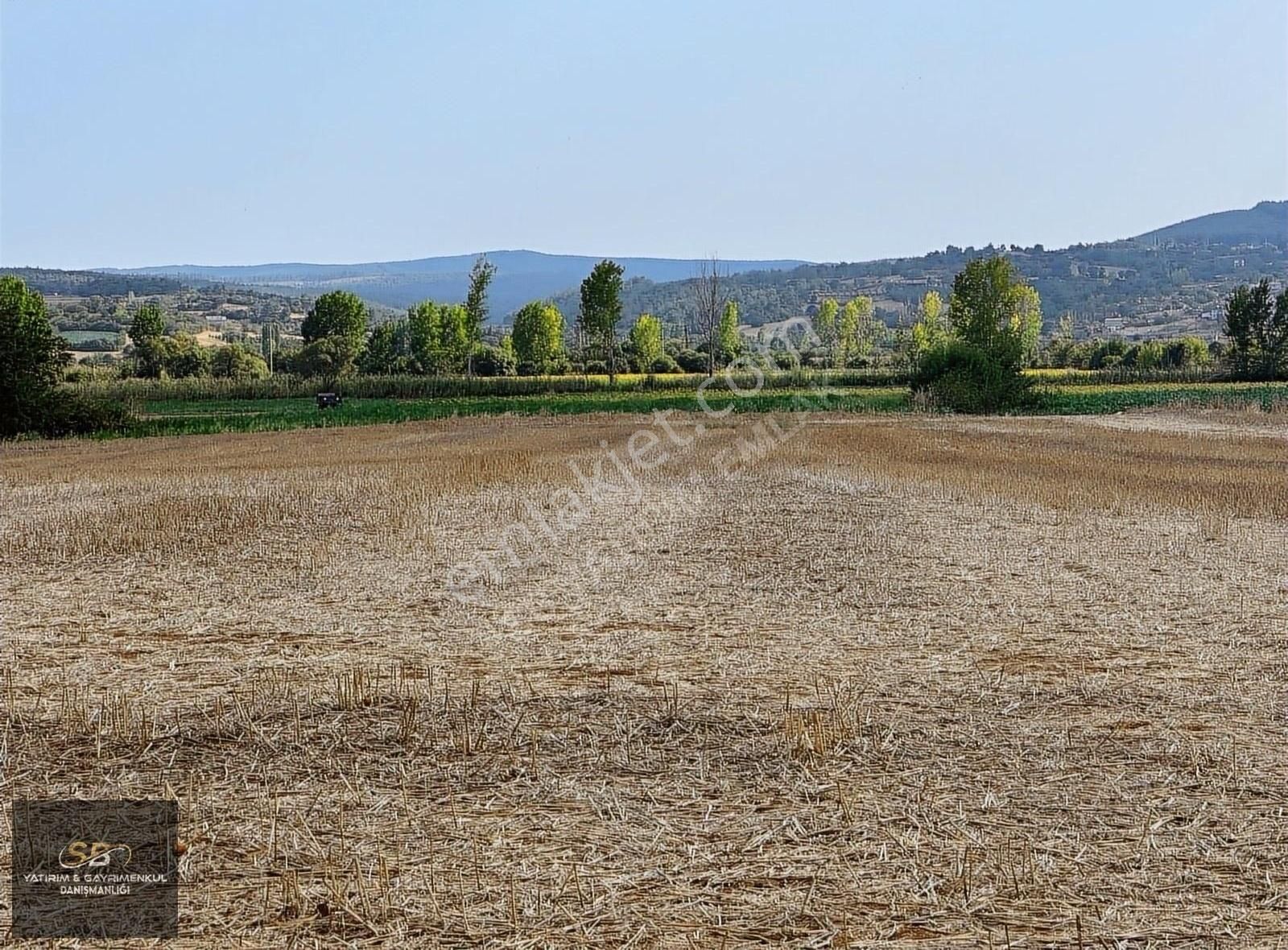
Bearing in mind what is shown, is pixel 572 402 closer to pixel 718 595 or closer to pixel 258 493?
pixel 258 493

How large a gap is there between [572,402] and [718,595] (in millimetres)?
45454

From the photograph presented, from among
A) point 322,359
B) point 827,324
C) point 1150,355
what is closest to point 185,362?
point 322,359

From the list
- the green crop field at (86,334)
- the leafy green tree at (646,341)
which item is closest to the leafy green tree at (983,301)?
the leafy green tree at (646,341)

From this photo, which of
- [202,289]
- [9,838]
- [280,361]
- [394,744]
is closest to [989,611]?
[394,744]

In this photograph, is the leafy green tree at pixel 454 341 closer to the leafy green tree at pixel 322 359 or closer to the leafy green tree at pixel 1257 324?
the leafy green tree at pixel 322 359

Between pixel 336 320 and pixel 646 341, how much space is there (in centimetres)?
2485

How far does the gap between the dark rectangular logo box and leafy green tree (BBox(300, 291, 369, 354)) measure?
90.3m

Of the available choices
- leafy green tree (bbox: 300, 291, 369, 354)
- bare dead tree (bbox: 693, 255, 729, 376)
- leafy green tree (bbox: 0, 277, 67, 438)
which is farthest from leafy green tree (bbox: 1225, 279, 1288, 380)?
leafy green tree (bbox: 0, 277, 67, 438)

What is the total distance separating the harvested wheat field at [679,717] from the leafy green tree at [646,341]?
7811 cm

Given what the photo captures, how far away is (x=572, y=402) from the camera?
Result: 185ft

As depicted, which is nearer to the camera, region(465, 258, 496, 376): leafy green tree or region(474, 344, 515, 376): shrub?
region(465, 258, 496, 376): leafy green tree

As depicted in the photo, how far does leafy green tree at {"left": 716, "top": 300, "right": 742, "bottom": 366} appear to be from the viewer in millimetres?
101688

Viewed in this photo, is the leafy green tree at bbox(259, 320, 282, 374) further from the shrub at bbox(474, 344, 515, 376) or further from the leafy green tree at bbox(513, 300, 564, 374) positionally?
the leafy green tree at bbox(513, 300, 564, 374)

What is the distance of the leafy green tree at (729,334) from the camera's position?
102m
